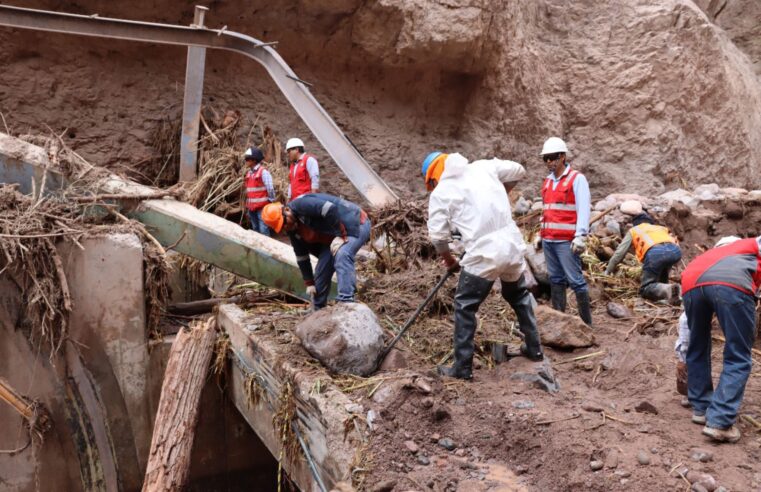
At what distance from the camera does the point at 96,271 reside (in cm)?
514

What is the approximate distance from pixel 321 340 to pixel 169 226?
2.33 metres

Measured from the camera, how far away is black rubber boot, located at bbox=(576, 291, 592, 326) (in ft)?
16.5

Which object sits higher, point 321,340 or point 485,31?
point 485,31

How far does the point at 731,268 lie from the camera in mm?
3143

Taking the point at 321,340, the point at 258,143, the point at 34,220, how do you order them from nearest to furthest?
the point at 321,340
the point at 34,220
the point at 258,143

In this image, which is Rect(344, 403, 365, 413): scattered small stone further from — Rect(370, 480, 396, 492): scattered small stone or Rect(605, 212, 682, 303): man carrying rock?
Rect(605, 212, 682, 303): man carrying rock

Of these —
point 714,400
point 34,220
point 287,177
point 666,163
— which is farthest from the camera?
point 666,163

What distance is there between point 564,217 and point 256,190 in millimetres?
4028

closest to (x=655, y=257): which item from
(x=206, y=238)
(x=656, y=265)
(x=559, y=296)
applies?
(x=656, y=265)

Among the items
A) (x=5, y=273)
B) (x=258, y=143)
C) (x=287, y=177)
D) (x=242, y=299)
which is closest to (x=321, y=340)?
(x=242, y=299)

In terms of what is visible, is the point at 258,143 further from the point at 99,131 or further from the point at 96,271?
the point at 96,271

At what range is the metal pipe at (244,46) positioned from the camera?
22.9 feet

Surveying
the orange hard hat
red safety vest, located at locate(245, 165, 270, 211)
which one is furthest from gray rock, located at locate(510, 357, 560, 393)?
red safety vest, located at locate(245, 165, 270, 211)

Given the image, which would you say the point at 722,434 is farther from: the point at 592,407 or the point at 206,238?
the point at 206,238
